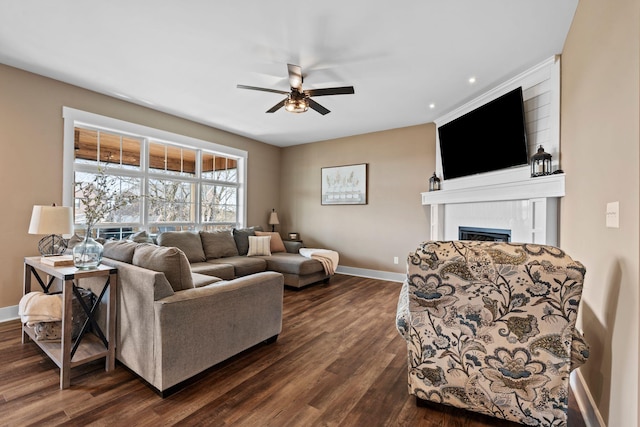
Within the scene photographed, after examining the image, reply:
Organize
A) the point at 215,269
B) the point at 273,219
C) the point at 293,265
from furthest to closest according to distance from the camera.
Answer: the point at 273,219
the point at 293,265
the point at 215,269

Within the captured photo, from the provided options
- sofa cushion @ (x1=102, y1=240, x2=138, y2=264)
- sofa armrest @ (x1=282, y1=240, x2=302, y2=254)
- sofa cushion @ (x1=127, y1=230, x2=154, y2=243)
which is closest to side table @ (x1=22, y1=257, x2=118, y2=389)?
sofa cushion @ (x1=102, y1=240, x2=138, y2=264)

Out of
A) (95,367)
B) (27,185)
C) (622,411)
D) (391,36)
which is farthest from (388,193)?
(27,185)

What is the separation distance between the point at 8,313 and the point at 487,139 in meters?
5.74

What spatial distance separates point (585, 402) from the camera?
5.39 feet

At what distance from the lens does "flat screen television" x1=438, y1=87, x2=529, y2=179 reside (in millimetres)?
3016

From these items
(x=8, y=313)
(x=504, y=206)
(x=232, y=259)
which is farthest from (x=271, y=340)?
(x=504, y=206)

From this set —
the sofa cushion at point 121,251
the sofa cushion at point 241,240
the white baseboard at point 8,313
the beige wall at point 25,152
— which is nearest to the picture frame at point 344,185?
the sofa cushion at point 241,240

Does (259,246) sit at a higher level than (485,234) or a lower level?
lower

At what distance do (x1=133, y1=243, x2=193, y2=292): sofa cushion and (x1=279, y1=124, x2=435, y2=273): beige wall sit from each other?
3.76 meters

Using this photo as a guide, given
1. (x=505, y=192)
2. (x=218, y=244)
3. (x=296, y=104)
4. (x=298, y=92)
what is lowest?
(x=218, y=244)

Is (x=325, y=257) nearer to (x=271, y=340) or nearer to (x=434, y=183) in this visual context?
(x=434, y=183)

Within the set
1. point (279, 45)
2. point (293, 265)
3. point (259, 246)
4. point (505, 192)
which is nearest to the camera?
point (279, 45)

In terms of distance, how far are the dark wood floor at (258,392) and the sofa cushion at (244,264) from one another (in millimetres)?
1646

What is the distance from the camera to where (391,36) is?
2410 millimetres
